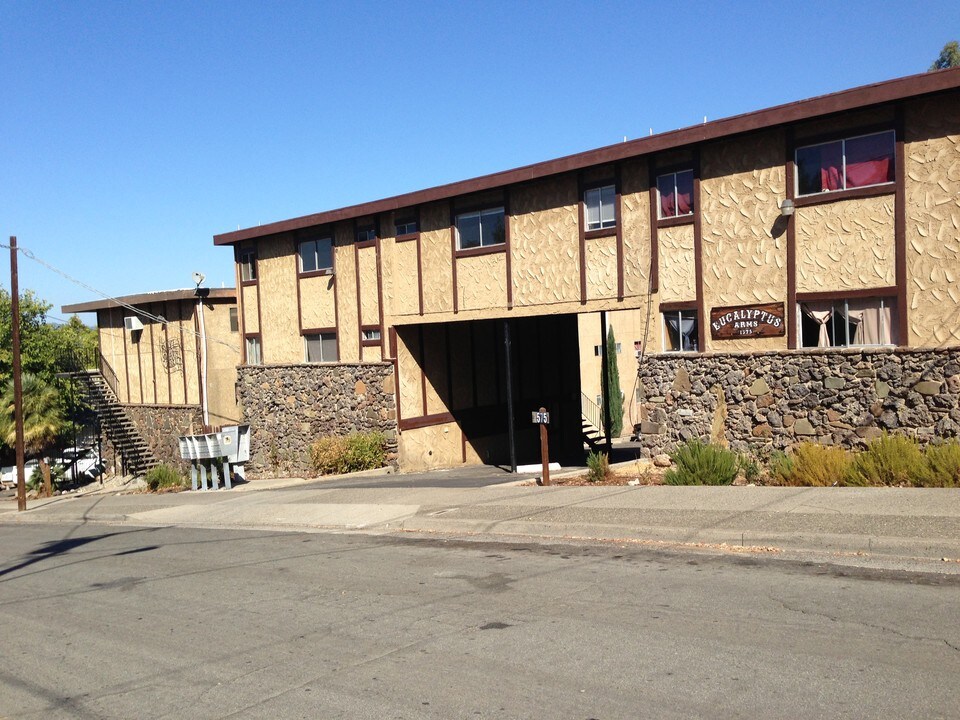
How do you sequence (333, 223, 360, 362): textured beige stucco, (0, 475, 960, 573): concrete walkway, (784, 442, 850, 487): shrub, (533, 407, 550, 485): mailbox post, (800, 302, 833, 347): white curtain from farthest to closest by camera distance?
(333, 223, 360, 362): textured beige stucco → (533, 407, 550, 485): mailbox post → (800, 302, 833, 347): white curtain → (784, 442, 850, 487): shrub → (0, 475, 960, 573): concrete walkway

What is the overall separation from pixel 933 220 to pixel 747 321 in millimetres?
3753

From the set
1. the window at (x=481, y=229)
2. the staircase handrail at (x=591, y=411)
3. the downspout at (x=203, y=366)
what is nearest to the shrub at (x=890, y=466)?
the window at (x=481, y=229)

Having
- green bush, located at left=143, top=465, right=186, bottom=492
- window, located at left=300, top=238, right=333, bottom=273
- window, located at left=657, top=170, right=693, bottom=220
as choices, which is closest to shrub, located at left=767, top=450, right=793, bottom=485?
window, located at left=657, top=170, right=693, bottom=220

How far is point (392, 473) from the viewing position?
25.3 m

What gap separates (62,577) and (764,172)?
1389cm

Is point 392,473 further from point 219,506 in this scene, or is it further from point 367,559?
point 367,559

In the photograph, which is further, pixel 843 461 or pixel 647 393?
pixel 647 393

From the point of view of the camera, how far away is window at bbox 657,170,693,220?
59.1 ft

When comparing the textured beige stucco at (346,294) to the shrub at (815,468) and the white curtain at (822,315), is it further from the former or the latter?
the shrub at (815,468)

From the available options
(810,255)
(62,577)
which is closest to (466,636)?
(62,577)

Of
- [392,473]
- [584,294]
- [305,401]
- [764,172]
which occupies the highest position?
[764,172]

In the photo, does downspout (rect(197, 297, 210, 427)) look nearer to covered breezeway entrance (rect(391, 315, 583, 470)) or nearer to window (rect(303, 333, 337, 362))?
window (rect(303, 333, 337, 362))

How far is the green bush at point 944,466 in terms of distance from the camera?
13047mm

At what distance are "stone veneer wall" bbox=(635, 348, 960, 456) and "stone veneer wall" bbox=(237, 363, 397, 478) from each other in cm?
916
